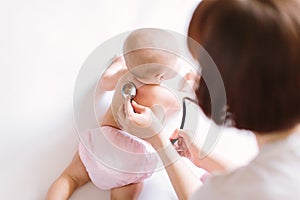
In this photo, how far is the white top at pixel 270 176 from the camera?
1.99 feet

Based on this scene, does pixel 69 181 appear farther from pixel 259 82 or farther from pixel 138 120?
pixel 259 82

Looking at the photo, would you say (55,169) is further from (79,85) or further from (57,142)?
(79,85)

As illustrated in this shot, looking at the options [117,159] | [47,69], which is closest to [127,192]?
[117,159]

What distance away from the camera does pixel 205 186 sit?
2.24 feet

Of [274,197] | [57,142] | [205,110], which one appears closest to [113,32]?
[57,142]

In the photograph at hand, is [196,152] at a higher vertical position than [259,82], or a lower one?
lower

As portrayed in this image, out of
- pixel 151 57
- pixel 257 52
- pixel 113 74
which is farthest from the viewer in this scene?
pixel 113 74

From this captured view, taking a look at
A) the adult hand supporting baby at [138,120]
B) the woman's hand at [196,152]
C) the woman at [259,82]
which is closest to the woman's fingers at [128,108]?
the adult hand supporting baby at [138,120]

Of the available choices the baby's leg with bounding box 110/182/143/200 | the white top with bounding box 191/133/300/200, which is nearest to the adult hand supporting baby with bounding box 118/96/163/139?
the baby's leg with bounding box 110/182/143/200

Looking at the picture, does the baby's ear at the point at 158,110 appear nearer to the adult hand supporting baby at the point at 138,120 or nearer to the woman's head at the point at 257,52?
the adult hand supporting baby at the point at 138,120

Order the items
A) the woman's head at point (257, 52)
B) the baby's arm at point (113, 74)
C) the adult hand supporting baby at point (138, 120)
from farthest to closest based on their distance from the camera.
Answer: the baby's arm at point (113, 74) → the adult hand supporting baby at point (138, 120) → the woman's head at point (257, 52)

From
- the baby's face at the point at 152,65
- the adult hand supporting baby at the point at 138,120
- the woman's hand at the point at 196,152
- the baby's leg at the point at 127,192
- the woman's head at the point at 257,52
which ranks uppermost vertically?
the woman's head at the point at 257,52

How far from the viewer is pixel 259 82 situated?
23.1 inches

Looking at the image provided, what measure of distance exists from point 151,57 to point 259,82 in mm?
306
